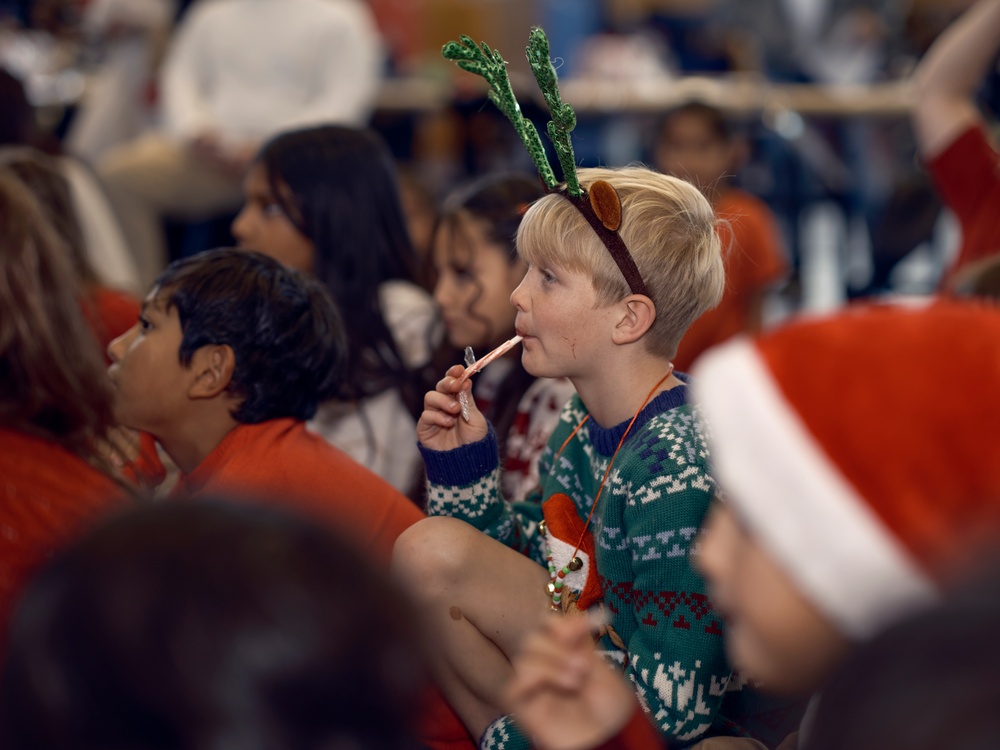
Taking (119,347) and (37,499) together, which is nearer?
(37,499)

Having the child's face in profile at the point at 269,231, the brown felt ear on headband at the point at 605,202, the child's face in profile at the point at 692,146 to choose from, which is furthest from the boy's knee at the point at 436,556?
the child's face in profile at the point at 692,146

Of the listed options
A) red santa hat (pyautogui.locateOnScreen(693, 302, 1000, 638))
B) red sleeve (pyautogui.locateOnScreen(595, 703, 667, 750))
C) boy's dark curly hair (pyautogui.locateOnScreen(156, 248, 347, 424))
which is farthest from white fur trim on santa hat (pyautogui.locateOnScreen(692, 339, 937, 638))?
boy's dark curly hair (pyautogui.locateOnScreen(156, 248, 347, 424))

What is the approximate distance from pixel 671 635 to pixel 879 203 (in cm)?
472

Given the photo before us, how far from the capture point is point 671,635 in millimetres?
1352

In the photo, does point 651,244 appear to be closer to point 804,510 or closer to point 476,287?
point 476,287

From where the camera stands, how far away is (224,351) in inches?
69.5

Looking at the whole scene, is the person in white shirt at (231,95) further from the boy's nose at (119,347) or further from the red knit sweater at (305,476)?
the red knit sweater at (305,476)

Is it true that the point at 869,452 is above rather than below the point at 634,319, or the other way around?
above

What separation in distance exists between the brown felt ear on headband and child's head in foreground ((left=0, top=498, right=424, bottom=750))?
891 mm

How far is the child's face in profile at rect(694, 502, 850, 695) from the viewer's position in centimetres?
81

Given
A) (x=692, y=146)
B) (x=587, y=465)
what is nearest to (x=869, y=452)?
(x=587, y=465)

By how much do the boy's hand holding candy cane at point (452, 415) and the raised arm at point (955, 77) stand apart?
1.23m

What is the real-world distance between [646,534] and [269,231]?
1.30 meters

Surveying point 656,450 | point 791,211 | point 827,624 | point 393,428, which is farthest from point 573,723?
point 791,211
